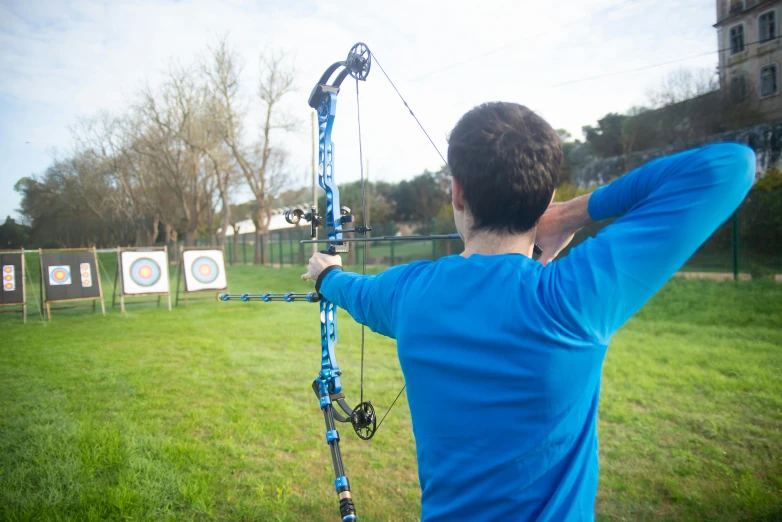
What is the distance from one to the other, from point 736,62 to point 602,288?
467 centimetres

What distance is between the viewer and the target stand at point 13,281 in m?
6.84

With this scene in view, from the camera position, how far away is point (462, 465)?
2.65ft

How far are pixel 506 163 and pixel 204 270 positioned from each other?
9.86 m

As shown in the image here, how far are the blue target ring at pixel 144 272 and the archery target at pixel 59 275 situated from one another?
105cm

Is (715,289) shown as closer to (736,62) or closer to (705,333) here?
(705,333)

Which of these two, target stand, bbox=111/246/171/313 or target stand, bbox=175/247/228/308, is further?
target stand, bbox=175/247/228/308

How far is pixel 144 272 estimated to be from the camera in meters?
8.95

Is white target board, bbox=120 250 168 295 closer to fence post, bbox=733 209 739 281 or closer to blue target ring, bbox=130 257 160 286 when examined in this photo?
blue target ring, bbox=130 257 160 286

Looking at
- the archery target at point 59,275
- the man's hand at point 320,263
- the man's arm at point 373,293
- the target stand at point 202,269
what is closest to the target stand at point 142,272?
the target stand at point 202,269

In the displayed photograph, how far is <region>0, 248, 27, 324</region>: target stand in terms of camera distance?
6.84 metres

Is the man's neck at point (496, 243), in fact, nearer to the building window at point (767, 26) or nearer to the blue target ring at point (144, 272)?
the building window at point (767, 26)

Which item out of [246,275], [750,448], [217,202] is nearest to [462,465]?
[750,448]

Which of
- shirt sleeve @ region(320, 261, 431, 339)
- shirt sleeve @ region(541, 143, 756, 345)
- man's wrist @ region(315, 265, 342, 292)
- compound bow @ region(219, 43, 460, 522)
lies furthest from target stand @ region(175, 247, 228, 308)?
shirt sleeve @ region(541, 143, 756, 345)

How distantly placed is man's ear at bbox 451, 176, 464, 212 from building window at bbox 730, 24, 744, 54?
420 cm
